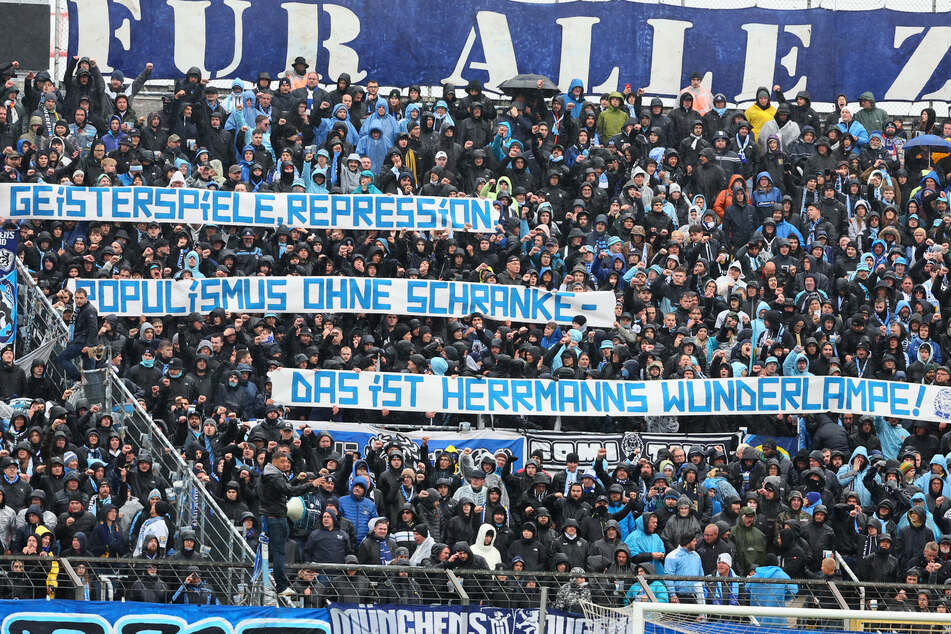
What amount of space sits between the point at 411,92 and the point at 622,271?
5229 mm

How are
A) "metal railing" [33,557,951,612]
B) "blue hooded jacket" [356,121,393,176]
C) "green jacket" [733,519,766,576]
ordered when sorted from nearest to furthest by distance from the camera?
"metal railing" [33,557,951,612] → "green jacket" [733,519,766,576] → "blue hooded jacket" [356,121,393,176]

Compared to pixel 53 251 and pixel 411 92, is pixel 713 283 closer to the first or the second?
pixel 411 92

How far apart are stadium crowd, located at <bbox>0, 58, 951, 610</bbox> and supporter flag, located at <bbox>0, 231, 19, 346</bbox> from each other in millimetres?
625

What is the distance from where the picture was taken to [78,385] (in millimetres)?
24094

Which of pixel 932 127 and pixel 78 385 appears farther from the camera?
pixel 932 127

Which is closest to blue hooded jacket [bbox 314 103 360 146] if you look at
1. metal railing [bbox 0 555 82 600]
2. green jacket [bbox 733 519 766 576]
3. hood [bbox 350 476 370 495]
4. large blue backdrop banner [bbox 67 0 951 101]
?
large blue backdrop banner [bbox 67 0 951 101]

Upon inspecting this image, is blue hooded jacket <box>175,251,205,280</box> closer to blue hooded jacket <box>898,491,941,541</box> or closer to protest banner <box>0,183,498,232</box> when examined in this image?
protest banner <box>0,183,498,232</box>

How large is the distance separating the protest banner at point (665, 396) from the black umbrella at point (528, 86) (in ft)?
24.7

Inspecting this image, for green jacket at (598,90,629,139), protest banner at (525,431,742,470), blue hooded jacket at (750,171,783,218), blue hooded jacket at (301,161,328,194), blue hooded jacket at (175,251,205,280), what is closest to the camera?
protest banner at (525,431,742,470)

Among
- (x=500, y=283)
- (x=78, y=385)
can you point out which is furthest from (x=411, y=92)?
(x=78, y=385)

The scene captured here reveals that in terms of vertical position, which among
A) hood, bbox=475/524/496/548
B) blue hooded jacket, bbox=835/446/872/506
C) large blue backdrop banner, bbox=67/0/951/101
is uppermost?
large blue backdrop banner, bbox=67/0/951/101

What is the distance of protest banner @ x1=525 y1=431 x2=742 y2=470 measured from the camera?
25094 mm

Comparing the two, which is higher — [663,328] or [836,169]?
[836,169]

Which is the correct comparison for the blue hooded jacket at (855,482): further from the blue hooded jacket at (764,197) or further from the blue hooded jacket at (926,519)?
the blue hooded jacket at (764,197)
